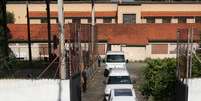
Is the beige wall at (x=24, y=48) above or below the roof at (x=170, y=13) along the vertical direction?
below

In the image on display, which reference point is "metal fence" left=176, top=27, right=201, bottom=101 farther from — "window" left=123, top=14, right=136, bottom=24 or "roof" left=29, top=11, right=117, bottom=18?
"roof" left=29, top=11, right=117, bottom=18

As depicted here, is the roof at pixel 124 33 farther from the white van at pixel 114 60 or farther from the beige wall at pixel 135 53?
the white van at pixel 114 60

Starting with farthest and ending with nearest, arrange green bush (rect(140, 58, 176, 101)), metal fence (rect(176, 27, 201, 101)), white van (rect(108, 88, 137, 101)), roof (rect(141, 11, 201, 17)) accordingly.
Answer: roof (rect(141, 11, 201, 17)), green bush (rect(140, 58, 176, 101)), white van (rect(108, 88, 137, 101)), metal fence (rect(176, 27, 201, 101))

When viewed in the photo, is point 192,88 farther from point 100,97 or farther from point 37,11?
point 37,11

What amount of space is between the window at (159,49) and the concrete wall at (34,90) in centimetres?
3759

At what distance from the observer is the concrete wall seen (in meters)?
16.4

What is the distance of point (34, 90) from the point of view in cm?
1653

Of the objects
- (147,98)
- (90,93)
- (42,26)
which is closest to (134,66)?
(42,26)

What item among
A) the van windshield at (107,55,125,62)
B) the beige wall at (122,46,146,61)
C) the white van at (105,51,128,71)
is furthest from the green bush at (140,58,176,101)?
the beige wall at (122,46,146,61)

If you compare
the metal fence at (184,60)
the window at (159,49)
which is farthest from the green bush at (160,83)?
the window at (159,49)

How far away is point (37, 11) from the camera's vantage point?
7425 centimetres

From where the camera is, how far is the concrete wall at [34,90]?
16.4 meters

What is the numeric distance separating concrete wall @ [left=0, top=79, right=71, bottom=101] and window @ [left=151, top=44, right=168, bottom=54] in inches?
1480

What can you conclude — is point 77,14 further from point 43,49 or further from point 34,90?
point 34,90
